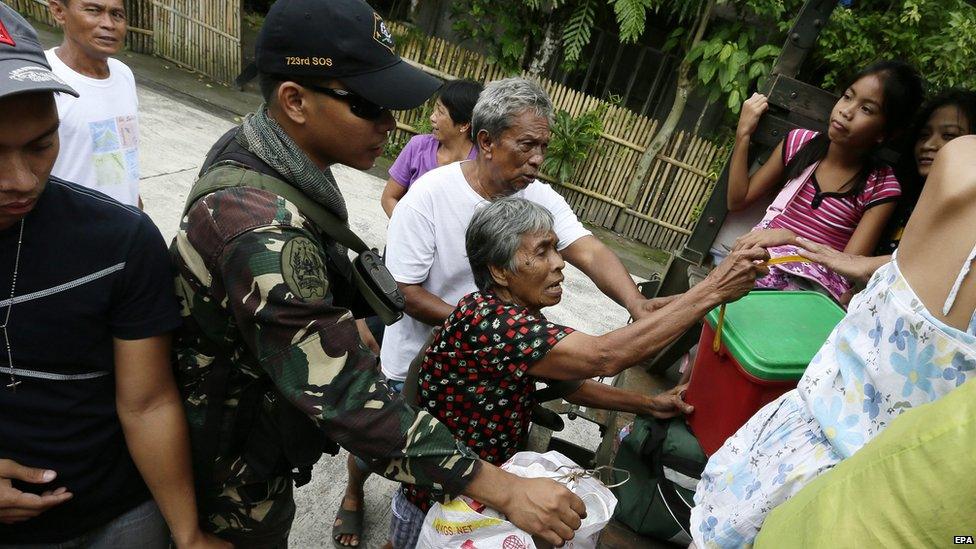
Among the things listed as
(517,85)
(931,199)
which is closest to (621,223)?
(517,85)

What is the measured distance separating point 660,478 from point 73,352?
1.76 meters

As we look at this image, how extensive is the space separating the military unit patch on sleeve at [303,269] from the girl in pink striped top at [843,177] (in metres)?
1.69

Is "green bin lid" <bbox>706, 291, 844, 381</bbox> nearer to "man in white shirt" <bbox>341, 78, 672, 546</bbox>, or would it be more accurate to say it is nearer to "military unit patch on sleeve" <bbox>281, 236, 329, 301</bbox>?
"man in white shirt" <bbox>341, 78, 672, 546</bbox>

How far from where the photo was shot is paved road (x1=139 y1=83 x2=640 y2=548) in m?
2.87

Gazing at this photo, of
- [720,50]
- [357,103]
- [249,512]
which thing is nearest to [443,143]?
[357,103]

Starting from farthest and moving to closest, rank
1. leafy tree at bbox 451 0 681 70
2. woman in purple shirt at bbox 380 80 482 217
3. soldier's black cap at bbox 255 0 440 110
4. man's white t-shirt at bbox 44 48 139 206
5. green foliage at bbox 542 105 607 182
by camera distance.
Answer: leafy tree at bbox 451 0 681 70 < green foliage at bbox 542 105 607 182 < woman in purple shirt at bbox 380 80 482 217 < man's white t-shirt at bbox 44 48 139 206 < soldier's black cap at bbox 255 0 440 110

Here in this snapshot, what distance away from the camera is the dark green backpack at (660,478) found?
1990 mm

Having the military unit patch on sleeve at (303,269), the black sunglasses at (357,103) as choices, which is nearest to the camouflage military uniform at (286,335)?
the military unit patch on sleeve at (303,269)

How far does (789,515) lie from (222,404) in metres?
1.28

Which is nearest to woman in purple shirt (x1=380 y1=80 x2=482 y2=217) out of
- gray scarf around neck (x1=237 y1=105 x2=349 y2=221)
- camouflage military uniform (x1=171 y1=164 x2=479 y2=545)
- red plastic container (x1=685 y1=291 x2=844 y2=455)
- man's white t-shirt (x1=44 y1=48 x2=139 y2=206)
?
man's white t-shirt (x1=44 y1=48 x2=139 y2=206)

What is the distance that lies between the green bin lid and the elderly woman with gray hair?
16cm

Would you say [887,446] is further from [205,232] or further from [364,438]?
[205,232]

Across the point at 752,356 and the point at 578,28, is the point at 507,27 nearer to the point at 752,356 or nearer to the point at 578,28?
the point at 578,28

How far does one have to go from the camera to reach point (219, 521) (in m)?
1.60
